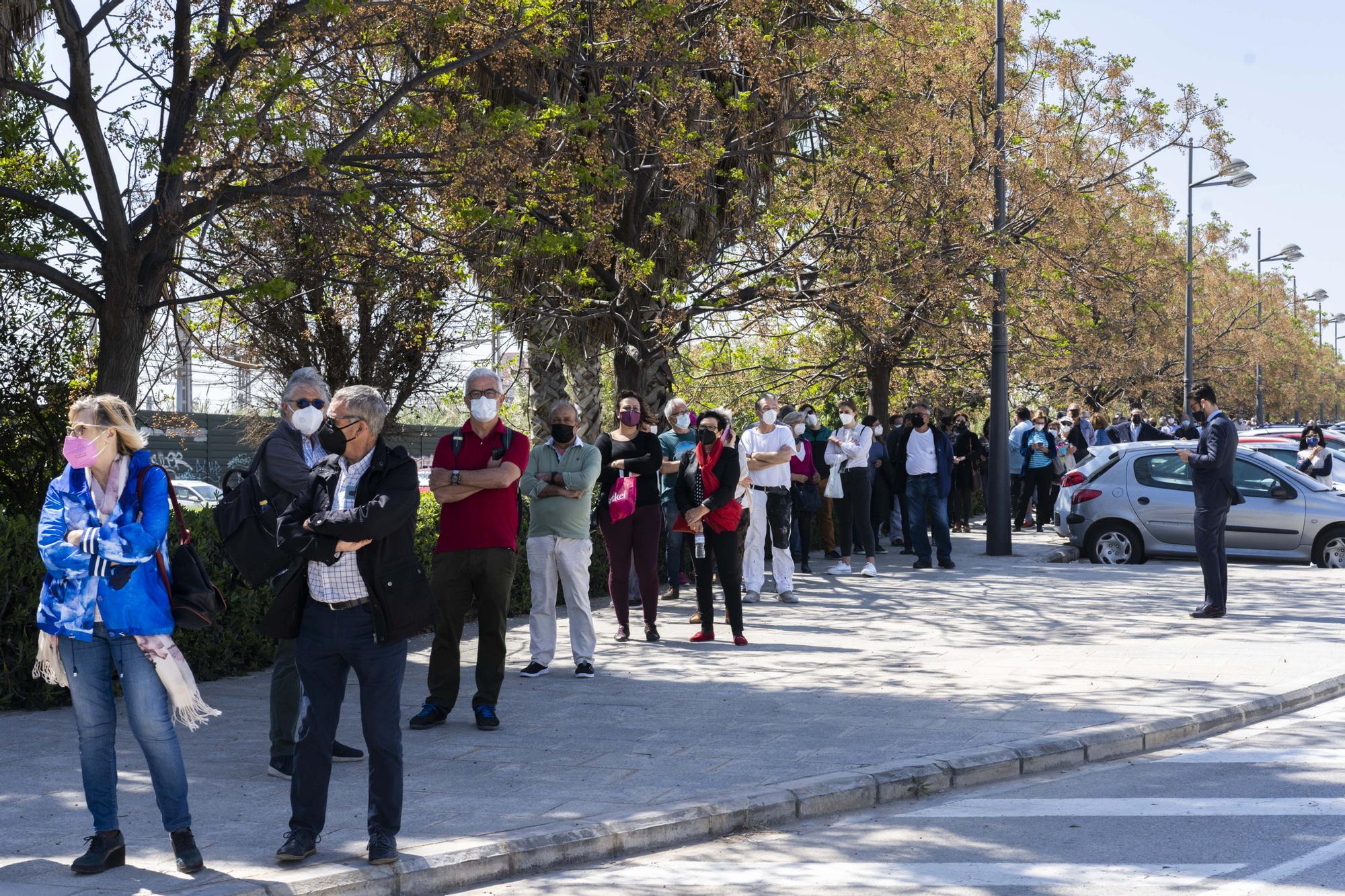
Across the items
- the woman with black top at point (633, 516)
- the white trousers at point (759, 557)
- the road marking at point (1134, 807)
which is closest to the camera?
the road marking at point (1134, 807)

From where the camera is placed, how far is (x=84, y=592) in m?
5.19

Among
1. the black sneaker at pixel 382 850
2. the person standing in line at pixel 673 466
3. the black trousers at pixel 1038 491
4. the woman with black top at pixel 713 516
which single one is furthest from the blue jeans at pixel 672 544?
the black trousers at pixel 1038 491

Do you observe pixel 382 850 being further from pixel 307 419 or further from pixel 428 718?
pixel 428 718

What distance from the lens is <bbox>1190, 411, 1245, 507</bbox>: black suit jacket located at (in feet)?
40.2

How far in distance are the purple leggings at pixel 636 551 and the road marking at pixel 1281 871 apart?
19.6ft

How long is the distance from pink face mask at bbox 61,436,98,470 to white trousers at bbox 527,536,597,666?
4.17 m

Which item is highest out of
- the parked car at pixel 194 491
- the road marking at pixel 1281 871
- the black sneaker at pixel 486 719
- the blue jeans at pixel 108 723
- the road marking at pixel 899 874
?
the parked car at pixel 194 491

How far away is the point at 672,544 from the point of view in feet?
45.1

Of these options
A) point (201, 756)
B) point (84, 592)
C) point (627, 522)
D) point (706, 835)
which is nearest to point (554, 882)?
point (706, 835)

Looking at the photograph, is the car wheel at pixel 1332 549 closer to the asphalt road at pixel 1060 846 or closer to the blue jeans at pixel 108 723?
the asphalt road at pixel 1060 846

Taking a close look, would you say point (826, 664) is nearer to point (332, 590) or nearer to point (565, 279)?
point (332, 590)

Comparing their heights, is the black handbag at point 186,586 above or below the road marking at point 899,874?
above

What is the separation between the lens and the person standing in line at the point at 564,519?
9273 millimetres

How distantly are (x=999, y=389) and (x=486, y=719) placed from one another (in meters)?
11.9
